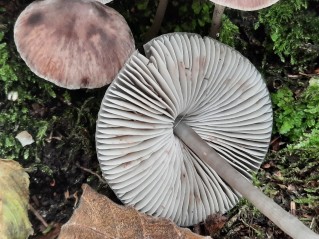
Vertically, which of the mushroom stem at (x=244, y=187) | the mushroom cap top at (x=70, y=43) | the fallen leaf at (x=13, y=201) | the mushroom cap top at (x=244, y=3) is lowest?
the fallen leaf at (x=13, y=201)

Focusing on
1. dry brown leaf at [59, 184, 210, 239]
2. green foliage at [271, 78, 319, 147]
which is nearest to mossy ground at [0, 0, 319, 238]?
green foliage at [271, 78, 319, 147]

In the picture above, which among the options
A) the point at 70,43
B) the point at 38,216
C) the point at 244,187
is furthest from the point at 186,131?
the point at 38,216

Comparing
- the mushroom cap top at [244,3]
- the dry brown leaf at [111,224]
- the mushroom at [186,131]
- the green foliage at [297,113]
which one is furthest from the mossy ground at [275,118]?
the mushroom cap top at [244,3]

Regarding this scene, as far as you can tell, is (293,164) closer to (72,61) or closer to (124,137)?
(124,137)

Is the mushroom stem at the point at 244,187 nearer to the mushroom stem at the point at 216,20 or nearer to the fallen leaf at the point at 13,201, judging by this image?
the mushroom stem at the point at 216,20

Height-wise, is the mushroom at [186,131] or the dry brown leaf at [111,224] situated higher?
the mushroom at [186,131]

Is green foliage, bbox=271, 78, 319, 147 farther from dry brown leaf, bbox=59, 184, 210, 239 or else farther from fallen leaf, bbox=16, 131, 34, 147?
fallen leaf, bbox=16, 131, 34, 147

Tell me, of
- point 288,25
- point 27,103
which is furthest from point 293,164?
point 27,103
